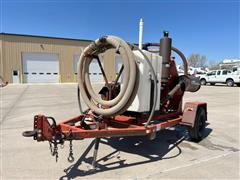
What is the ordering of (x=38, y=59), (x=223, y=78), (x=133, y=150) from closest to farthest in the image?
(x=133, y=150) → (x=223, y=78) → (x=38, y=59)

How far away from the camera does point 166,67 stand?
4363 mm

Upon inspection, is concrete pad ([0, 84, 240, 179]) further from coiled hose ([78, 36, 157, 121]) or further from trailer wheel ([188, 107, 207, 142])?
coiled hose ([78, 36, 157, 121])

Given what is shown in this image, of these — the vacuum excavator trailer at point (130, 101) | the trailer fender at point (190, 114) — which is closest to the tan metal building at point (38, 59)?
the vacuum excavator trailer at point (130, 101)

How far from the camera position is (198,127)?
4.54 metres

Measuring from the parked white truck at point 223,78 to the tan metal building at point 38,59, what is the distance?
14.5 m

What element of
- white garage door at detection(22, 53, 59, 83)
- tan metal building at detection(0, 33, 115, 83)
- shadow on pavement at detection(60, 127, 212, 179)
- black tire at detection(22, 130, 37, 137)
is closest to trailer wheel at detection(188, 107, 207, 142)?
shadow on pavement at detection(60, 127, 212, 179)

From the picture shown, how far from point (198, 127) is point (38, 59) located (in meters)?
25.7

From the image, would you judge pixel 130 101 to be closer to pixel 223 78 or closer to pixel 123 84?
pixel 123 84

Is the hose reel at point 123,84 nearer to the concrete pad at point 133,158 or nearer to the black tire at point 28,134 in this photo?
the concrete pad at point 133,158

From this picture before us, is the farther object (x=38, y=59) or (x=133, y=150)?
(x=38, y=59)

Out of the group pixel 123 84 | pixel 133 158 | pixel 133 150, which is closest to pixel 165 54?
pixel 123 84

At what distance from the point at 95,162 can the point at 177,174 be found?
4.24 feet

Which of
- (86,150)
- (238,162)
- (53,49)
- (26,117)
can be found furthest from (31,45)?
(238,162)

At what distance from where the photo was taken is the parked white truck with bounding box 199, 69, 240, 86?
2184cm
